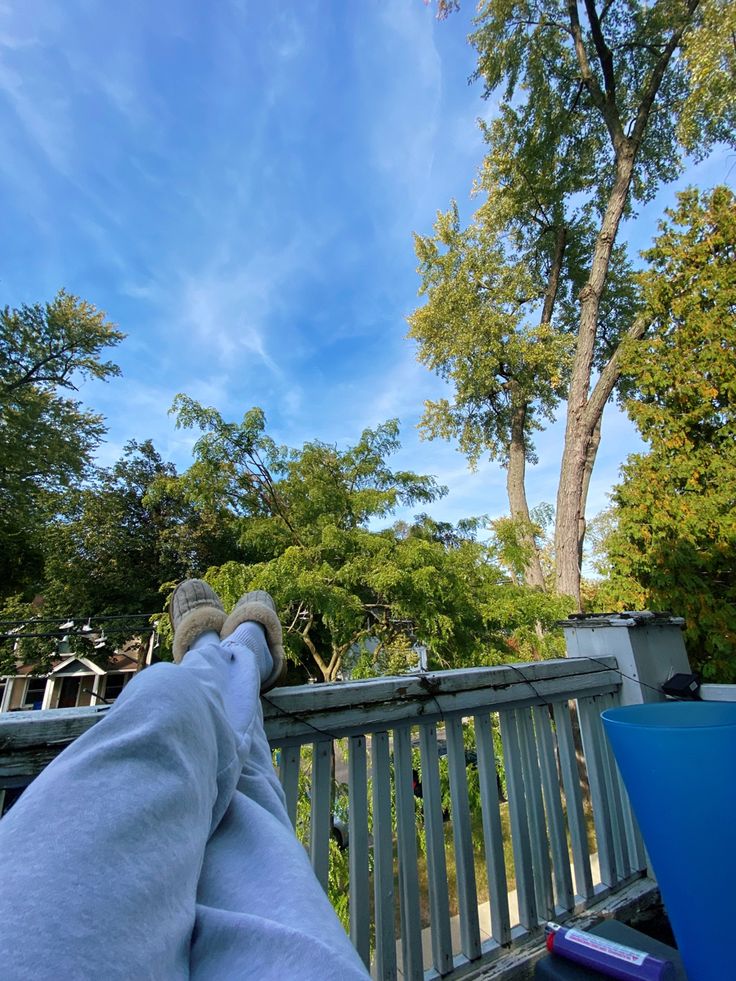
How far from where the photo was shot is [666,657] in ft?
5.71

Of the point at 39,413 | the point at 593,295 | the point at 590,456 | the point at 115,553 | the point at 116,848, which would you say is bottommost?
the point at 116,848

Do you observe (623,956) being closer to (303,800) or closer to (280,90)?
(303,800)

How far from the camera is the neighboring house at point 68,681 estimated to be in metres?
13.2

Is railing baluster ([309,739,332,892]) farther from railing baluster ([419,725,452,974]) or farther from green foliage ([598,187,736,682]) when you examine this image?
green foliage ([598,187,736,682])

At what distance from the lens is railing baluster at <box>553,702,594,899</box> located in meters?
1.39

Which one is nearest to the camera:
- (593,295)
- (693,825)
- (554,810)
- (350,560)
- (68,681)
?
(693,825)

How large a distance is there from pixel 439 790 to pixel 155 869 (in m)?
1.05

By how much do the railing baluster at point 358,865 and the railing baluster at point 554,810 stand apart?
680 millimetres

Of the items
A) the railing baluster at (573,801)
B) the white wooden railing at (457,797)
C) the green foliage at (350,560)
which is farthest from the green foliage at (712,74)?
the railing baluster at (573,801)

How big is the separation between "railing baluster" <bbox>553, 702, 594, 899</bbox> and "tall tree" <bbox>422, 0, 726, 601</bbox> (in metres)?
3.62

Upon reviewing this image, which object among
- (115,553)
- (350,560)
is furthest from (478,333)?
(115,553)

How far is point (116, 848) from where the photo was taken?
14.4 inches

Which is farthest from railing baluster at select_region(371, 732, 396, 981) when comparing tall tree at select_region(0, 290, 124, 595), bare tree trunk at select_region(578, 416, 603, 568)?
tall tree at select_region(0, 290, 124, 595)

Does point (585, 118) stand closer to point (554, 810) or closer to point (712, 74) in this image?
point (712, 74)
